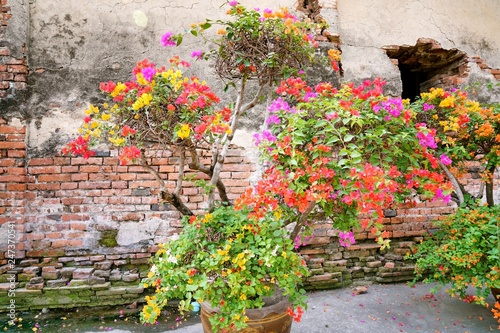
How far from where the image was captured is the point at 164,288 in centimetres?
205

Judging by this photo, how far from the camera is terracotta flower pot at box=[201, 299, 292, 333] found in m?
2.11

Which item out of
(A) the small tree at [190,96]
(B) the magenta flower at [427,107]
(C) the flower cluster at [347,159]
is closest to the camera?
(C) the flower cluster at [347,159]

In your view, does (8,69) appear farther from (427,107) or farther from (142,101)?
(427,107)

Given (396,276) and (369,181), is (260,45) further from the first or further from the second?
(396,276)

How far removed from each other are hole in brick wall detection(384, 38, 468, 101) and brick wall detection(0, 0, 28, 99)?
3967 mm

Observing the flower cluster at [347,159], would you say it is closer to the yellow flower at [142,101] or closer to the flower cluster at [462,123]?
the yellow flower at [142,101]

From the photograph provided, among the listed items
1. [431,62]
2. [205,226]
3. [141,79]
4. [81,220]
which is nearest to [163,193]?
[205,226]

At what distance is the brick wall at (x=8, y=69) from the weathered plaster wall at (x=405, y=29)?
3.39 m

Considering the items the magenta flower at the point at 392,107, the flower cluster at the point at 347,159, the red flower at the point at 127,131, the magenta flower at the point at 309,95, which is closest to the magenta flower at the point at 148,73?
the red flower at the point at 127,131

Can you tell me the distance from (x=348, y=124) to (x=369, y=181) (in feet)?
1.49

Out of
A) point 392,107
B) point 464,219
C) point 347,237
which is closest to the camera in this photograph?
point 392,107

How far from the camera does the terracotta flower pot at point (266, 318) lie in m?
2.11

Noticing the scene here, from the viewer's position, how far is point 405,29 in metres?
4.12

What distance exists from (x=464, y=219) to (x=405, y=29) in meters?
2.47
